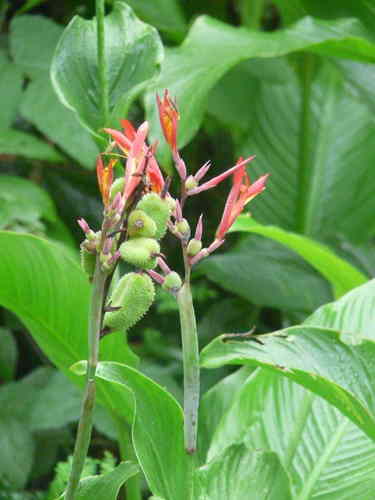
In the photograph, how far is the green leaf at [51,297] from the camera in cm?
77

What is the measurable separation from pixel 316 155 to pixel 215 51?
0.66 metres

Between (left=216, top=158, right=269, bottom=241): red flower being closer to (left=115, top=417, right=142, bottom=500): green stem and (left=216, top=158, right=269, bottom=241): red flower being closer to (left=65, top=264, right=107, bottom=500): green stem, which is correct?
(left=65, top=264, right=107, bottom=500): green stem

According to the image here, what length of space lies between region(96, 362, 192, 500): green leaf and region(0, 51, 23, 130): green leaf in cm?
80

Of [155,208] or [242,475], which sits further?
[242,475]

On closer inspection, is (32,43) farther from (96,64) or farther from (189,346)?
(189,346)

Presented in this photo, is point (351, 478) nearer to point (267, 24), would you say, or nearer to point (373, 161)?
point (373, 161)

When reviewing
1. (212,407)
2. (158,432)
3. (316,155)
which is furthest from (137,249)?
(316,155)

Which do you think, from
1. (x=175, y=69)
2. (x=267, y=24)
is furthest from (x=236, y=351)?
(x=267, y=24)

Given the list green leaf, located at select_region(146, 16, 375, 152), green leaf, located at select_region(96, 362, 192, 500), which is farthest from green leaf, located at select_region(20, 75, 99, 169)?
green leaf, located at select_region(96, 362, 192, 500)

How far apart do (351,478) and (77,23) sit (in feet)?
1.72

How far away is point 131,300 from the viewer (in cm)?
53

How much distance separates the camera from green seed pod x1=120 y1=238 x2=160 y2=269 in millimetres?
506

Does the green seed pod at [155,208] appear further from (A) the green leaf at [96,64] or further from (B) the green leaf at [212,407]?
(B) the green leaf at [212,407]

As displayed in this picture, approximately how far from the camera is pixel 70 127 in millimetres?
1346
